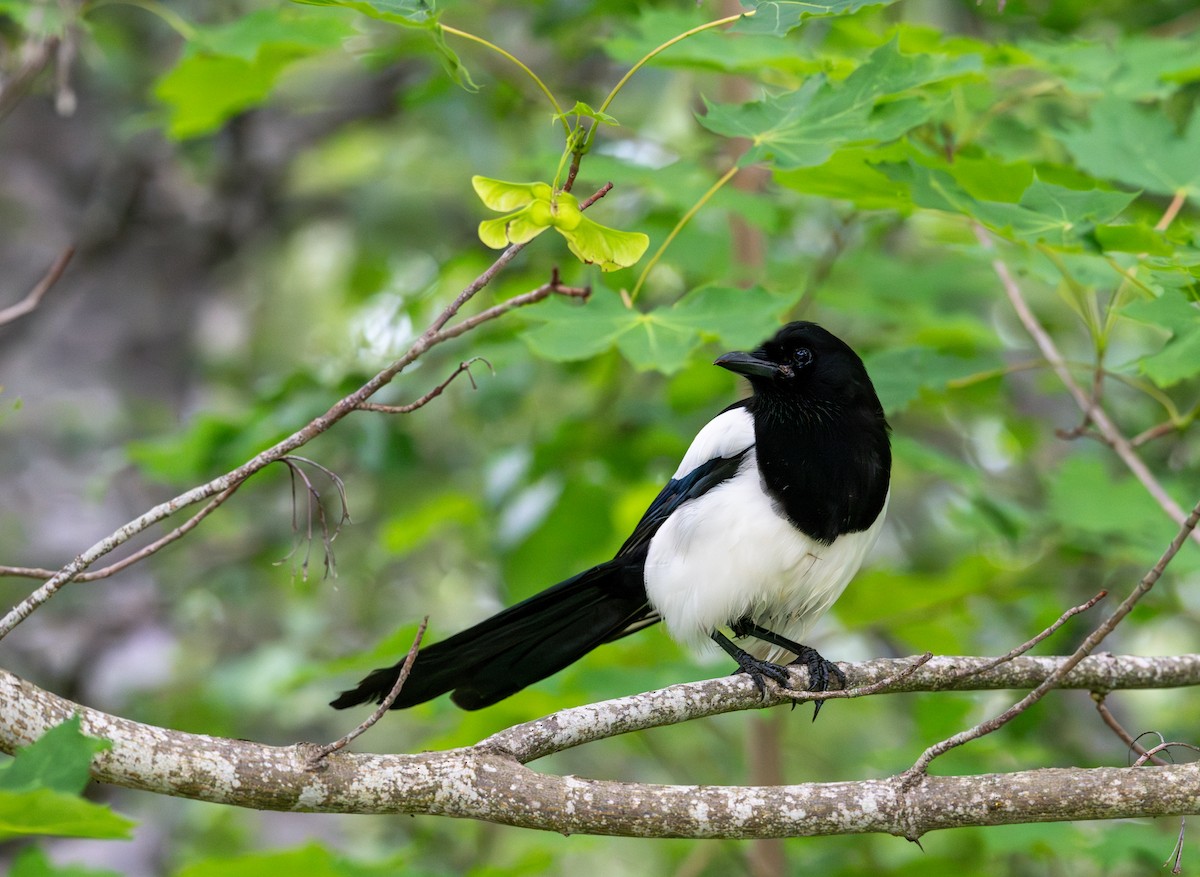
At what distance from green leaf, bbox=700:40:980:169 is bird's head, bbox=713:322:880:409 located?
0.60 m

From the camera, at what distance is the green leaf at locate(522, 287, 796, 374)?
249 centimetres

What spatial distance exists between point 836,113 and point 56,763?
72.8 inches

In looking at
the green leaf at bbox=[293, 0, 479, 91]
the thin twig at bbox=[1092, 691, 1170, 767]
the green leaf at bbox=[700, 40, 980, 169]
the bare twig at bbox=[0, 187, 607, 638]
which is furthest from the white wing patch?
the green leaf at bbox=[293, 0, 479, 91]

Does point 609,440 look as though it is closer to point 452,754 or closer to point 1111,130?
point 1111,130

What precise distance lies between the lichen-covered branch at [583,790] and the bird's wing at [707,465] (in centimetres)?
102

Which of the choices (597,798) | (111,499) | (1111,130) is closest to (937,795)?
(597,798)

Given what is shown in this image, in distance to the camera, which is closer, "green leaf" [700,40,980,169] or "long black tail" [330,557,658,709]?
"green leaf" [700,40,980,169]

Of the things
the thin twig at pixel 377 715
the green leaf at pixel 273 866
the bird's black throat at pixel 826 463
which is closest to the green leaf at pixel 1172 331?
the bird's black throat at pixel 826 463

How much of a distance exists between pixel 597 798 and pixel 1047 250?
1462 millimetres

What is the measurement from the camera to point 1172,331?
2.37 m

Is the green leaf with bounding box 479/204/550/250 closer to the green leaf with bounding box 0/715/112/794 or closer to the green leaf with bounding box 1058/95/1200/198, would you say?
the green leaf with bounding box 0/715/112/794

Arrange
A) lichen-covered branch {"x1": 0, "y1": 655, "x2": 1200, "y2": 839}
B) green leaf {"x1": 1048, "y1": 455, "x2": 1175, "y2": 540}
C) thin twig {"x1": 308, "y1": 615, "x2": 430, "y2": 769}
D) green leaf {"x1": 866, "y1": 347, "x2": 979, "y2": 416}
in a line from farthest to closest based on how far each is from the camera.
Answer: green leaf {"x1": 1048, "y1": 455, "x2": 1175, "y2": 540}, green leaf {"x1": 866, "y1": 347, "x2": 979, "y2": 416}, lichen-covered branch {"x1": 0, "y1": 655, "x2": 1200, "y2": 839}, thin twig {"x1": 308, "y1": 615, "x2": 430, "y2": 769}

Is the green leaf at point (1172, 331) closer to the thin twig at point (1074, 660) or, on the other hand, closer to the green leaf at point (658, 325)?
the thin twig at point (1074, 660)

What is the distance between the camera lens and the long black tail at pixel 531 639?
2740mm
